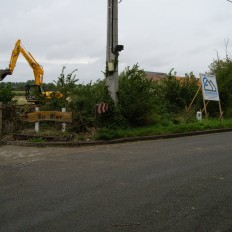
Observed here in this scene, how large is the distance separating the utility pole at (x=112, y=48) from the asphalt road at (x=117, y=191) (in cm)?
431

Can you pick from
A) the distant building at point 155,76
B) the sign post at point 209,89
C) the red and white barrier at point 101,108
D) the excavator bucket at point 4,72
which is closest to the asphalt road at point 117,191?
the red and white barrier at point 101,108

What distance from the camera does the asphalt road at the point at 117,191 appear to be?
449cm

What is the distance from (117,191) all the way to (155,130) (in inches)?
317

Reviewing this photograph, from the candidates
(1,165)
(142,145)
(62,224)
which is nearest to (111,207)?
(62,224)

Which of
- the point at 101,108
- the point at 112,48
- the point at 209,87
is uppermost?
the point at 112,48

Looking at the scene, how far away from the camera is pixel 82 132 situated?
12.9 m

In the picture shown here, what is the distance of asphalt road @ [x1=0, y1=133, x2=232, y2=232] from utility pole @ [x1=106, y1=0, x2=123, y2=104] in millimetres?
4306

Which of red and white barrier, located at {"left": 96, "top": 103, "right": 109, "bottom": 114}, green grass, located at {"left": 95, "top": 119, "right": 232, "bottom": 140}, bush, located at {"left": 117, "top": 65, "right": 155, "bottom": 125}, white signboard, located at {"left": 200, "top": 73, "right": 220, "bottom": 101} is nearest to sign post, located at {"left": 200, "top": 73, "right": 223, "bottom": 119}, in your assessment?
white signboard, located at {"left": 200, "top": 73, "right": 220, "bottom": 101}

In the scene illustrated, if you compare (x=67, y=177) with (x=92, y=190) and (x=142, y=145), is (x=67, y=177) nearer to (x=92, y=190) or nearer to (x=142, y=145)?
(x=92, y=190)

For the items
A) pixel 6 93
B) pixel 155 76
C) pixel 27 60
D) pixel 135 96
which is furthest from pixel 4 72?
pixel 155 76

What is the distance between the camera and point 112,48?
44.8ft

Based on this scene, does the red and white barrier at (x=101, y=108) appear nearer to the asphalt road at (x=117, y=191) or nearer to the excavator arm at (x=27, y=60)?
the asphalt road at (x=117, y=191)

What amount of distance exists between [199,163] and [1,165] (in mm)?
4904

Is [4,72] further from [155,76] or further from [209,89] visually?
[155,76]
